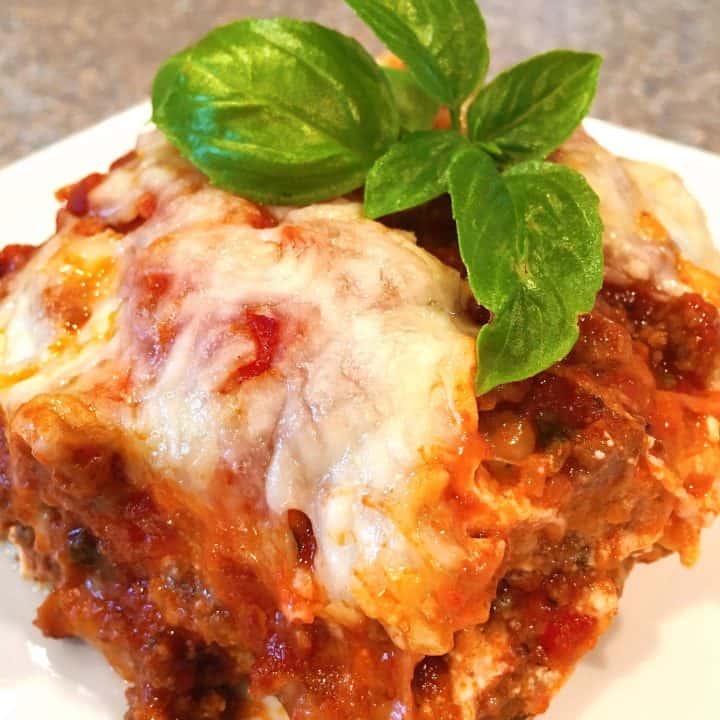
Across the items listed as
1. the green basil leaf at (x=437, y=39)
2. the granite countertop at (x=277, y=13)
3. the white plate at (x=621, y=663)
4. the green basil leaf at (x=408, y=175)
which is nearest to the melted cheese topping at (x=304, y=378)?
the green basil leaf at (x=408, y=175)

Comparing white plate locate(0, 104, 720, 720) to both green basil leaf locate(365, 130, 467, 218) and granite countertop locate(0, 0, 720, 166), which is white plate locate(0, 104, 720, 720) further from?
granite countertop locate(0, 0, 720, 166)

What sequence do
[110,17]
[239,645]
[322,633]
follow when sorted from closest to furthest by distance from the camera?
[322,633] < [239,645] < [110,17]

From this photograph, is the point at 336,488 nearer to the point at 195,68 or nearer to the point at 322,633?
Result: the point at 322,633

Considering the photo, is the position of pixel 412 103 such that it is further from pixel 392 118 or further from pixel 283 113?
pixel 283 113

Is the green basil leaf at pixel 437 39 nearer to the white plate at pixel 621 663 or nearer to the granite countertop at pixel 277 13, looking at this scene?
the white plate at pixel 621 663

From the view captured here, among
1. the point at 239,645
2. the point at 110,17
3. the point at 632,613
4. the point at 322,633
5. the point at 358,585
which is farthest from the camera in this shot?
the point at 110,17

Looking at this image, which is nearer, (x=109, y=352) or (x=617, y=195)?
(x=109, y=352)

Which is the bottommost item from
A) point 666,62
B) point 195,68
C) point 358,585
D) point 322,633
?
point 666,62

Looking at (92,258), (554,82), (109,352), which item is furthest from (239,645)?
(554,82)
